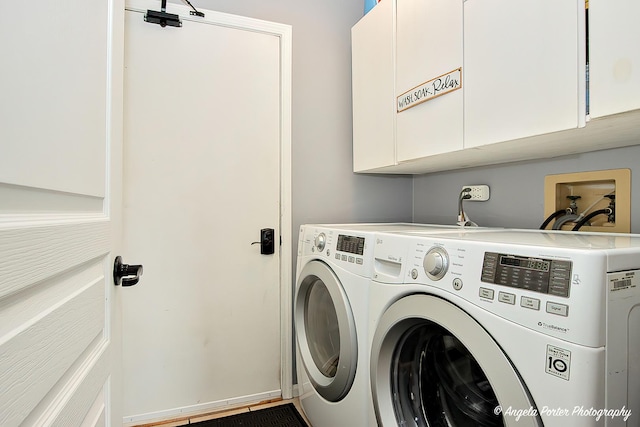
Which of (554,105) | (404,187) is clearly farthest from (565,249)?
(404,187)

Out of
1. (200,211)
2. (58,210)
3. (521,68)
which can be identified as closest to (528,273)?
(521,68)

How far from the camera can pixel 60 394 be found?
54 cm

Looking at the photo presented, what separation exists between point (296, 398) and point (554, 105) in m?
1.78

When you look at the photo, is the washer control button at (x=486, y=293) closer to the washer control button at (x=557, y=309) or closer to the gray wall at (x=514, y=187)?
the washer control button at (x=557, y=309)

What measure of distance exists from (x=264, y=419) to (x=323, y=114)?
1617 millimetres

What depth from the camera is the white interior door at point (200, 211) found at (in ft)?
5.42

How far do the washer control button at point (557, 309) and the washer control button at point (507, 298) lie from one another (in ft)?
0.21

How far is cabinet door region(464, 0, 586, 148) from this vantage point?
0.90 meters

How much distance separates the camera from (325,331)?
1.52m

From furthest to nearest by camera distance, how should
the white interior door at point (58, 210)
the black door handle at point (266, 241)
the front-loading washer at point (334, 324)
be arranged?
the black door handle at point (266, 241) → the front-loading washer at point (334, 324) → the white interior door at point (58, 210)

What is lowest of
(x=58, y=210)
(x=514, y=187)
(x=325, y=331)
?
(x=325, y=331)

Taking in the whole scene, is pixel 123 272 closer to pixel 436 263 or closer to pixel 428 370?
pixel 436 263

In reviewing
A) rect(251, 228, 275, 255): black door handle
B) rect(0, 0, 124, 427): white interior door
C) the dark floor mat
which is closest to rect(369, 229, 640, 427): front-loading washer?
rect(0, 0, 124, 427): white interior door

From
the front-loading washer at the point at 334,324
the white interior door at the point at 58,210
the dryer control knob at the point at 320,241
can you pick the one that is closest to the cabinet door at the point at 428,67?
the front-loading washer at the point at 334,324
